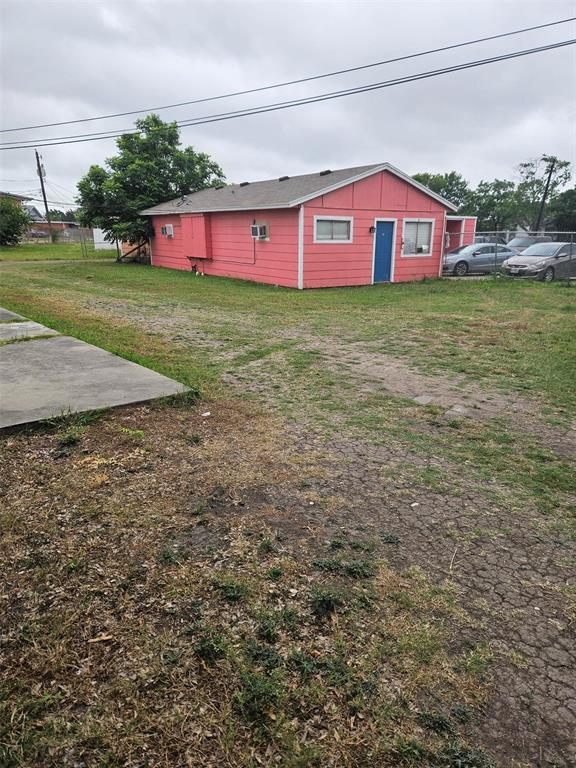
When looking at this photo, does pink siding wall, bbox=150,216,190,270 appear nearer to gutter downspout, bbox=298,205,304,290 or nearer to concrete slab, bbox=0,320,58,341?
gutter downspout, bbox=298,205,304,290

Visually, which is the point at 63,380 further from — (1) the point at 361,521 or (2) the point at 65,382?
(1) the point at 361,521

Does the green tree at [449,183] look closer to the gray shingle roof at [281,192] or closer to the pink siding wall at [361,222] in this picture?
the gray shingle roof at [281,192]

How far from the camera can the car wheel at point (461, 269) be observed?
19.0 metres

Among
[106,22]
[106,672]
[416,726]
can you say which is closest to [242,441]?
[106,672]

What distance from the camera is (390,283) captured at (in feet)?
53.5

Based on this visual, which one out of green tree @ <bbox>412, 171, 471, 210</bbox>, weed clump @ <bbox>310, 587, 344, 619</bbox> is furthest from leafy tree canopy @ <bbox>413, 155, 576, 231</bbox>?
weed clump @ <bbox>310, 587, 344, 619</bbox>

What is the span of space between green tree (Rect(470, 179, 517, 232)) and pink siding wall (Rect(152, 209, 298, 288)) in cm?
4502

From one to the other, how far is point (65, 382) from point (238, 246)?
13143 millimetres

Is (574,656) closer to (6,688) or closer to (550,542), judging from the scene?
(550,542)

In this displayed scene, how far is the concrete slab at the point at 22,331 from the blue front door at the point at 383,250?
11549mm

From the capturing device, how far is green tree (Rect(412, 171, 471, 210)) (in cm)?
6272

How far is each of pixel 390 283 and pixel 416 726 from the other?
623 inches

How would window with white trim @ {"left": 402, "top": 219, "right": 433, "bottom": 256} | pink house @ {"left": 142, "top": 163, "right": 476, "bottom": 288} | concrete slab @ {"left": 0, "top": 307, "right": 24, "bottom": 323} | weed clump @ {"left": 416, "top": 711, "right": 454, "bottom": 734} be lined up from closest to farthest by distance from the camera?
weed clump @ {"left": 416, "top": 711, "right": 454, "bottom": 734} → concrete slab @ {"left": 0, "top": 307, "right": 24, "bottom": 323} → pink house @ {"left": 142, "top": 163, "right": 476, "bottom": 288} → window with white trim @ {"left": 402, "top": 219, "right": 433, "bottom": 256}

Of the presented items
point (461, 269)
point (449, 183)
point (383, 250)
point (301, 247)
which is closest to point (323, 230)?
point (301, 247)
